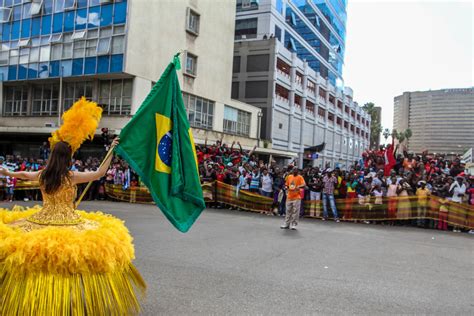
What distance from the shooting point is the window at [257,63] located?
42.3 m

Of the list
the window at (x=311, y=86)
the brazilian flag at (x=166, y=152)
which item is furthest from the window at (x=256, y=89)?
the brazilian flag at (x=166, y=152)

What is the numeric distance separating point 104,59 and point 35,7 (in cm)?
785

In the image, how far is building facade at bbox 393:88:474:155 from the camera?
4107 inches

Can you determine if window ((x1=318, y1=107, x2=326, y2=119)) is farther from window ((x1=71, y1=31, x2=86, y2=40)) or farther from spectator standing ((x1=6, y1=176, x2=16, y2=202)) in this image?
spectator standing ((x1=6, y1=176, x2=16, y2=202))

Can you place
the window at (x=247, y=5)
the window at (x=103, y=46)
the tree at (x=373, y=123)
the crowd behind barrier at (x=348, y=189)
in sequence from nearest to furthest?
the crowd behind barrier at (x=348, y=189), the window at (x=103, y=46), the window at (x=247, y=5), the tree at (x=373, y=123)

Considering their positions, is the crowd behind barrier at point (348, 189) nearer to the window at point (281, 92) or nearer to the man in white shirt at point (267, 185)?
the man in white shirt at point (267, 185)

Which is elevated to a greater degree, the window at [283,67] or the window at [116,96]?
the window at [283,67]

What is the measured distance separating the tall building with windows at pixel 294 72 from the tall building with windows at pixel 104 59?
27.2 ft

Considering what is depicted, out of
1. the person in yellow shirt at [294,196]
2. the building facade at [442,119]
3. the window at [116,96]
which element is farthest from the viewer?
the building facade at [442,119]

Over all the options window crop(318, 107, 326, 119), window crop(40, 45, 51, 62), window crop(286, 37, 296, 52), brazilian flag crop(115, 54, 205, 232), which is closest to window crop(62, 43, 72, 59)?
window crop(40, 45, 51, 62)

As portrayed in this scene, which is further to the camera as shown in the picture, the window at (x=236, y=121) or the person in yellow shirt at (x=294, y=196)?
the window at (x=236, y=121)

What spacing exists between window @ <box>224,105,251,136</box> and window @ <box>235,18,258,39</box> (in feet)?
38.1

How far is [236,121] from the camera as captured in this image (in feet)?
122

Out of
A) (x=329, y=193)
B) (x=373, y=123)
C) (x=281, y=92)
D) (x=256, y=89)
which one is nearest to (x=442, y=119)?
(x=373, y=123)
